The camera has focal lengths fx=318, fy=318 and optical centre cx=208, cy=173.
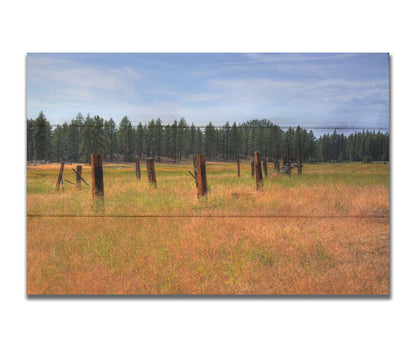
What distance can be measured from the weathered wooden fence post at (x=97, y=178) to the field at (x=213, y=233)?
2.4 inches

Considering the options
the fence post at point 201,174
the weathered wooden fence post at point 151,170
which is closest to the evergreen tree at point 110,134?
the weathered wooden fence post at point 151,170

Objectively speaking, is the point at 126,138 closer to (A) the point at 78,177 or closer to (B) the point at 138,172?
(B) the point at 138,172

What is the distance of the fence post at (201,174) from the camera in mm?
3814

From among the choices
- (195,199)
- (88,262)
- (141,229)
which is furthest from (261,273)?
(88,262)

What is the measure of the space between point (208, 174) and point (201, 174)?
0.08 m

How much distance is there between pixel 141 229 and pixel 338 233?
2247 mm

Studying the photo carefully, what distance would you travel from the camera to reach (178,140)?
3754mm

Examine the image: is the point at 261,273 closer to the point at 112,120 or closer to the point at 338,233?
the point at 338,233

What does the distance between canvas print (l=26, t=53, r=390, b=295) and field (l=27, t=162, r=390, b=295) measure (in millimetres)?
13

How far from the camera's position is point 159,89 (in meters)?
3.73

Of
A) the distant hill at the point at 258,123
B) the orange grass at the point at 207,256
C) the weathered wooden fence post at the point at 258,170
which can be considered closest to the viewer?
the orange grass at the point at 207,256

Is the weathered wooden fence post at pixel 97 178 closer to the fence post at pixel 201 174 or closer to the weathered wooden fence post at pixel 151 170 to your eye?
the weathered wooden fence post at pixel 151 170

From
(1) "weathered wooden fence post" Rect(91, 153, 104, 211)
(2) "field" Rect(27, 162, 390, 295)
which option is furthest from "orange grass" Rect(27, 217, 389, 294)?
(1) "weathered wooden fence post" Rect(91, 153, 104, 211)

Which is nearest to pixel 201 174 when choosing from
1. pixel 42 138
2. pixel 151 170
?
Answer: pixel 151 170
